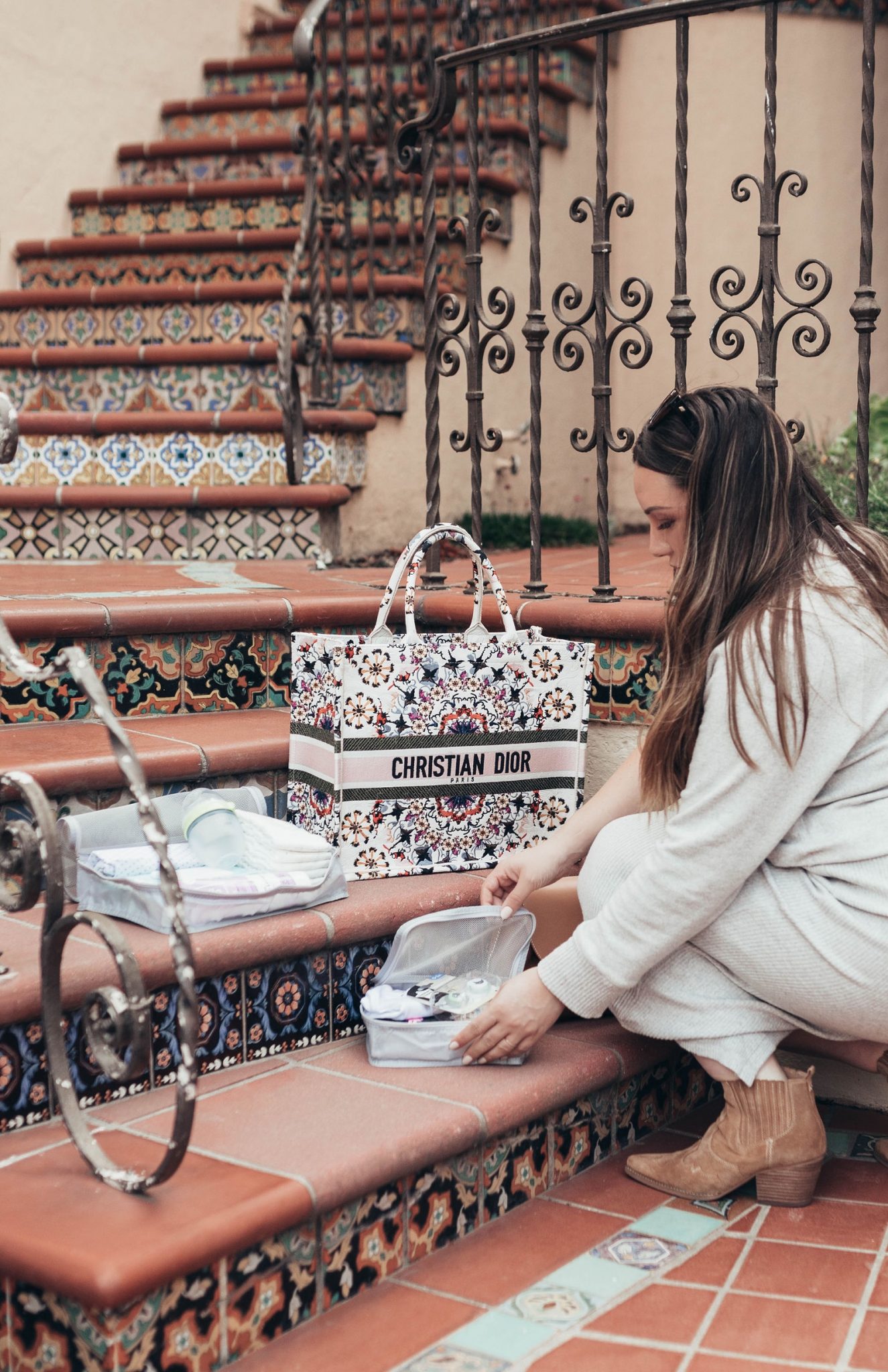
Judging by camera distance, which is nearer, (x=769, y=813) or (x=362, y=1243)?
(x=362, y=1243)

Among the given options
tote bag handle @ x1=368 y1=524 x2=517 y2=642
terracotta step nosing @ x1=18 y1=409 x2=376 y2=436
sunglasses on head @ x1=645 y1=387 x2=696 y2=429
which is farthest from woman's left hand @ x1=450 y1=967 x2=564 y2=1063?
terracotta step nosing @ x1=18 y1=409 x2=376 y2=436

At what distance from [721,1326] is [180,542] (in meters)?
2.77

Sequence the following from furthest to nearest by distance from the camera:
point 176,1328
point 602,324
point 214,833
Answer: point 602,324, point 214,833, point 176,1328

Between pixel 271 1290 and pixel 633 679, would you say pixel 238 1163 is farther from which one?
pixel 633 679

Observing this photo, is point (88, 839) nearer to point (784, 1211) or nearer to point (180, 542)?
point (784, 1211)

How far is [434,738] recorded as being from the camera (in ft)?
7.38

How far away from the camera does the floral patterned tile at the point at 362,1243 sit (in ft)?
5.27

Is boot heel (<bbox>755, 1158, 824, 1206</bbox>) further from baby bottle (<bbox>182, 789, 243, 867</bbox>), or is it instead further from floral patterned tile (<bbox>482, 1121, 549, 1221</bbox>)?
baby bottle (<bbox>182, 789, 243, 867</bbox>)

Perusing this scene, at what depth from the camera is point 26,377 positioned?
15.1 ft

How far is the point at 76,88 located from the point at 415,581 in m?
4.03

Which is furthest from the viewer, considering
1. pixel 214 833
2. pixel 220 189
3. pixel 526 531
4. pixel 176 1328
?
pixel 220 189

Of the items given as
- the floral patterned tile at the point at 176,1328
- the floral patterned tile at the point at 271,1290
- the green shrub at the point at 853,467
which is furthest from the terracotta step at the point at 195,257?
the floral patterned tile at the point at 176,1328

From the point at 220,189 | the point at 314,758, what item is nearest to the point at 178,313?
the point at 220,189

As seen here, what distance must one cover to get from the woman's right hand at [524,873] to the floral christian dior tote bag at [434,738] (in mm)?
172
